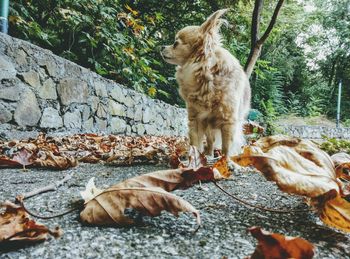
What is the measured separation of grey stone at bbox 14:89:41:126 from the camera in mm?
3887

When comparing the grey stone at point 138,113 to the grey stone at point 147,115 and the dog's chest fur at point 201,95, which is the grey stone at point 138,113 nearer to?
the grey stone at point 147,115

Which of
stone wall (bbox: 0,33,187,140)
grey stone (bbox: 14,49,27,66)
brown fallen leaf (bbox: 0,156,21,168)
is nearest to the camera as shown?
brown fallen leaf (bbox: 0,156,21,168)

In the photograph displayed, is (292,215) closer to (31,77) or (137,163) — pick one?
(137,163)

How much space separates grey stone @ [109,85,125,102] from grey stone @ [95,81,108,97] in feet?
0.79

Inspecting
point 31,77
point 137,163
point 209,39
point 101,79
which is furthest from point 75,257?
point 101,79

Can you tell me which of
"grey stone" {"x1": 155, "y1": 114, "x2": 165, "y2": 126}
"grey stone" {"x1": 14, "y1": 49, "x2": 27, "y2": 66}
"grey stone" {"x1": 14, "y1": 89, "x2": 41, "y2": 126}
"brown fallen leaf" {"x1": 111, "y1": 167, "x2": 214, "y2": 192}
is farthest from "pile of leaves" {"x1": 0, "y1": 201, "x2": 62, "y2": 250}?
"grey stone" {"x1": 155, "y1": 114, "x2": 165, "y2": 126}

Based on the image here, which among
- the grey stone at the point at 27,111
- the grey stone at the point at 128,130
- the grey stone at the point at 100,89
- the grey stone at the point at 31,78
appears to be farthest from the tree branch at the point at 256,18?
the grey stone at the point at 27,111

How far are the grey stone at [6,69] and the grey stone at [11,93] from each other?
131mm

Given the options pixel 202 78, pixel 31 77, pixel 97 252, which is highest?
pixel 31 77

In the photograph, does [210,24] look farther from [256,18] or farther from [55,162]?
[256,18]

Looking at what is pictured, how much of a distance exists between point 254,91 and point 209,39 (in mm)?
18618

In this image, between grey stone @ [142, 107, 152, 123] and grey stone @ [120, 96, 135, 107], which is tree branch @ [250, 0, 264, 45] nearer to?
grey stone @ [120, 96, 135, 107]

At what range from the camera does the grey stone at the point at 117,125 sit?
680 centimetres

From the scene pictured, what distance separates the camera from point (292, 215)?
3.56 feet
